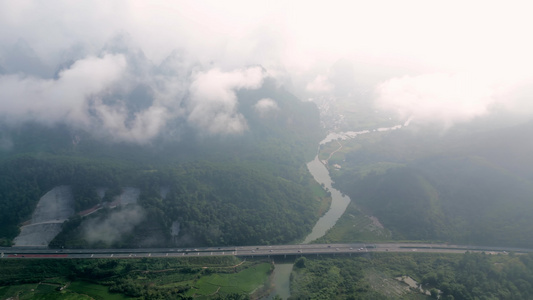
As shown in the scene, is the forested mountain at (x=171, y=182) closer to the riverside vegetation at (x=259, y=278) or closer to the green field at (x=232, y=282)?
the riverside vegetation at (x=259, y=278)

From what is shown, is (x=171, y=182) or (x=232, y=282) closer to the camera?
(x=232, y=282)

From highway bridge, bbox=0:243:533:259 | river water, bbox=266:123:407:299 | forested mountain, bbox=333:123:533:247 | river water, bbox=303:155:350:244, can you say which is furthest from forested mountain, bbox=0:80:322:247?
forested mountain, bbox=333:123:533:247

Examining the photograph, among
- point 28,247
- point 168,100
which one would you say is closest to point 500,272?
point 28,247

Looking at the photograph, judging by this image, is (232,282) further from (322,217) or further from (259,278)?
(322,217)

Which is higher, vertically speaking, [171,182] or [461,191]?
[171,182]

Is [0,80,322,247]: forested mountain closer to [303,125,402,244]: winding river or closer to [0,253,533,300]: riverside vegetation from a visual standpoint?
[303,125,402,244]: winding river

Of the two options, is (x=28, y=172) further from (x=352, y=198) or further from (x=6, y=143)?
(x=352, y=198)

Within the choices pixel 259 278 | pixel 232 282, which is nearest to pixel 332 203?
pixel 259 278
